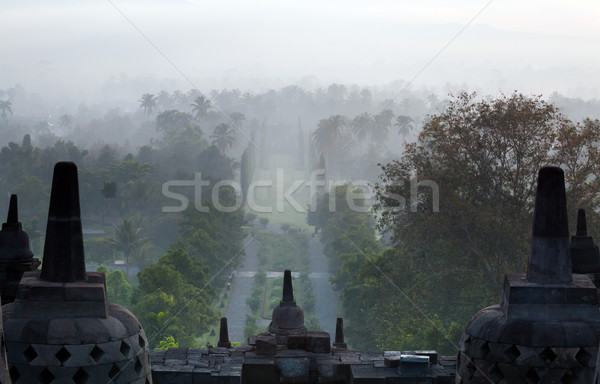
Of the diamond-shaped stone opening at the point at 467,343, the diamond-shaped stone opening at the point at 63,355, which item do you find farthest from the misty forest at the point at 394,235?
the diamond-shaped stone opening at the point at 63,355

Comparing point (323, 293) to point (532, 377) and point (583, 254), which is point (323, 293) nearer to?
point (583, 254)

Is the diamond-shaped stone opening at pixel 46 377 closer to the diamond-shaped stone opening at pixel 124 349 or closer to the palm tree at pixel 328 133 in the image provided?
the diamond-shaped stone opening at pixel 124 349

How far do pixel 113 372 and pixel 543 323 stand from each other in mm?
5379

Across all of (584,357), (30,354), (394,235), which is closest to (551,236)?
(584,357)

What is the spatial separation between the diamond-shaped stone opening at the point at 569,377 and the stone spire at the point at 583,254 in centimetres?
563

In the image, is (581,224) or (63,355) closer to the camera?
(63,355)

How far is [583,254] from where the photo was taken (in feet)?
48.9

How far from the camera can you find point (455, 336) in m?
34.0

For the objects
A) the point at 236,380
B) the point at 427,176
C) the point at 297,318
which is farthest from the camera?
the point at 427,176

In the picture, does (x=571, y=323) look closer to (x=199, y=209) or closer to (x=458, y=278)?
(x=458, y=278)

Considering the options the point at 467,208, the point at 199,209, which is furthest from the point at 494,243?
the point at 199,209

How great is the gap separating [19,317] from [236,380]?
5.29 m

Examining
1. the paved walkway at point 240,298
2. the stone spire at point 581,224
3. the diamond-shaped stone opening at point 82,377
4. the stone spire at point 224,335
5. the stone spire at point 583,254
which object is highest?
the stone spire at point 581,224

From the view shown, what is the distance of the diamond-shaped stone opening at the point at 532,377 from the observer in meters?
9.62
